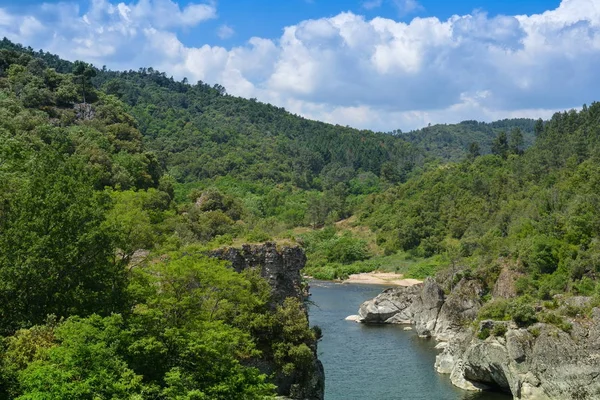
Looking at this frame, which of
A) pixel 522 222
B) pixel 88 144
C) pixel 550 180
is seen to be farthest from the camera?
pixel 550 180

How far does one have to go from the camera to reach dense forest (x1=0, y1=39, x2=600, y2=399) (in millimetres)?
23844

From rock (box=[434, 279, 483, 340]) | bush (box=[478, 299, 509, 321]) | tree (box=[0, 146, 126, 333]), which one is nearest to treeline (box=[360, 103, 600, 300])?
rock (box=[434, 279, 483, 340])

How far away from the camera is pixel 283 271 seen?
4050 cm

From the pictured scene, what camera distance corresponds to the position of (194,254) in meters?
32.1

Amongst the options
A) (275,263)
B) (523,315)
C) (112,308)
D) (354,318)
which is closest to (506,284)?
(354,318)

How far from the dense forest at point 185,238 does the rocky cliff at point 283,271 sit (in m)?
1.08

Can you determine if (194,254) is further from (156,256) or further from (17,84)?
(17,84)

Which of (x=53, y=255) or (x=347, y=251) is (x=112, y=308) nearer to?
(x=53, y=255)

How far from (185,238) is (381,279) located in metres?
66.0

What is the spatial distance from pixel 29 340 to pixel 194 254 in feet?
34.0

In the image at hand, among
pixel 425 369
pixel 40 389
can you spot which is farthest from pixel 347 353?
pixel 40 389

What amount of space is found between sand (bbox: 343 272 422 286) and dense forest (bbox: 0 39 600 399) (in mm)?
2580

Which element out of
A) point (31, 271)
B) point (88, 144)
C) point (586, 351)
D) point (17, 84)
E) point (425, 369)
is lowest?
point (425, 369)

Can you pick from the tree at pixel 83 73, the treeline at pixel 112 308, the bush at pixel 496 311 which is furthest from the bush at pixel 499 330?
the tree at pixel 83 73
